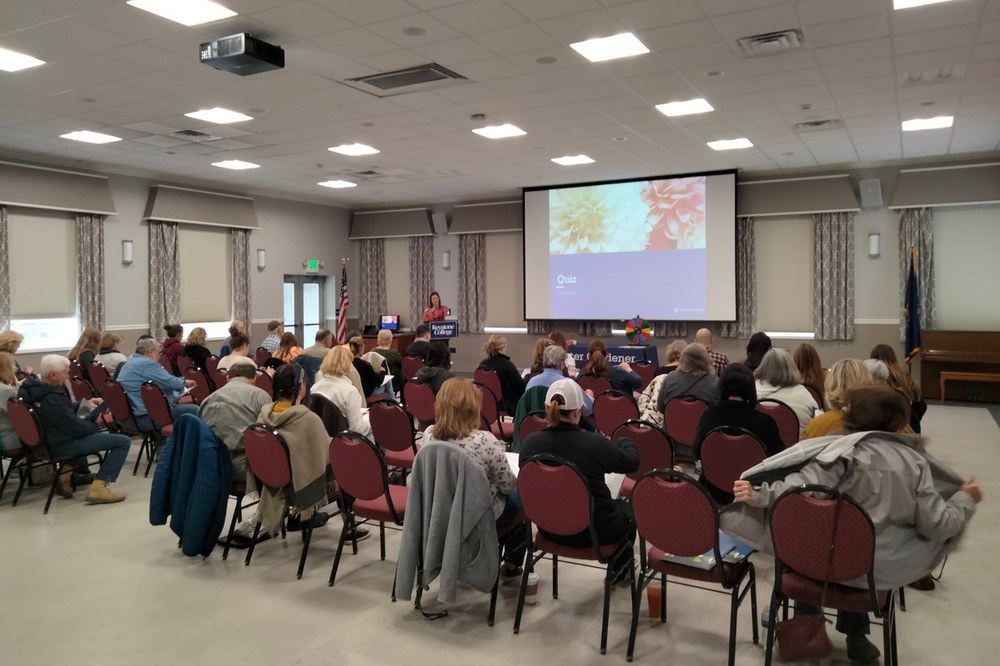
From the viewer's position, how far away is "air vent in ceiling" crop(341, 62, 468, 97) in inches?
244

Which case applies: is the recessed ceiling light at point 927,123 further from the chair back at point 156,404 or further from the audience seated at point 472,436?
the chair back at point 156,404

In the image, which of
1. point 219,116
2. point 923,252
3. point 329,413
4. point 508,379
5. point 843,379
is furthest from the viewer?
point 923,252

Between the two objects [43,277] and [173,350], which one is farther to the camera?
[43,277]

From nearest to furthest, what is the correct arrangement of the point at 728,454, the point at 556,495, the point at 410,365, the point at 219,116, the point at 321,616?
the point at 556,495, the point at 321,616, the point at 728,454, the point at 219,116, the point at 410,365

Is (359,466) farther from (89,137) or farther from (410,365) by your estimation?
(89,137)

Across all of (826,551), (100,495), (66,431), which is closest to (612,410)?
(826,551)

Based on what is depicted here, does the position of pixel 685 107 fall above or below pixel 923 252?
above

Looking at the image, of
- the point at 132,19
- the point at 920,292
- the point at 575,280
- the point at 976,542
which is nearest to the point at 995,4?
the point at 976,542

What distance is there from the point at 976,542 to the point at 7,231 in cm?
1144

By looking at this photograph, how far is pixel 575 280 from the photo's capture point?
1299 centimetres

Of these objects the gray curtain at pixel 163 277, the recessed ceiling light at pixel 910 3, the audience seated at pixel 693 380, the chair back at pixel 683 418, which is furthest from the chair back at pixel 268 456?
the gray curtain at pixel 163 277

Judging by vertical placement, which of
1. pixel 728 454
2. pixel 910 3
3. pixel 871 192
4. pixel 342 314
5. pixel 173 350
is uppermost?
pixel 910 3

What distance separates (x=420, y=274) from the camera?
49.8ft

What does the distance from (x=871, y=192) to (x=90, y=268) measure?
39.4 ft
